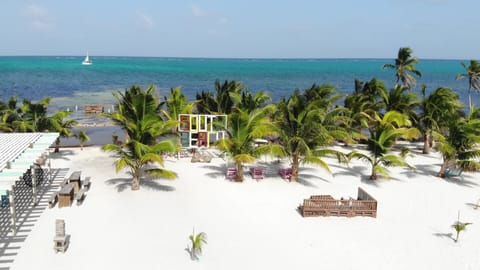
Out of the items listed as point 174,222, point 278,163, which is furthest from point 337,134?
point 174,222

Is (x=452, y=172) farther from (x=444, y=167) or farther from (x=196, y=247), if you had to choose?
(x=196, y=247)

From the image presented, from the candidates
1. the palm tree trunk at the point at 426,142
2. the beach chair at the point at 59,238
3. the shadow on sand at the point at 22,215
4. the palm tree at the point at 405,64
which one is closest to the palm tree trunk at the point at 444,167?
the palm tree trunk at the point at 426,142

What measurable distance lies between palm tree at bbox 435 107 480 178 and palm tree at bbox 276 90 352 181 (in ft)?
16.2

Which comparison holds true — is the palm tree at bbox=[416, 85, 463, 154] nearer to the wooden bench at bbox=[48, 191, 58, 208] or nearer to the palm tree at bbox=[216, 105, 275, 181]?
the palm tree at bbox=[216, 105, 275, 181]

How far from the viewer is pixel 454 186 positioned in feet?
58.4

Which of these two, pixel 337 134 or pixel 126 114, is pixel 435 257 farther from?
pixel 126 114

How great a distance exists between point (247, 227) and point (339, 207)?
335cm

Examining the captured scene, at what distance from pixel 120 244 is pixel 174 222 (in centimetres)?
207

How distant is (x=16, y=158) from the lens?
40.4ft

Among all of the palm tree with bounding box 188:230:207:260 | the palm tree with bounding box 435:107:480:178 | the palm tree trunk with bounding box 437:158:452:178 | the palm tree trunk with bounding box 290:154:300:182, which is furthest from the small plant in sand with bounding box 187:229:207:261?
the palm tree trunk with bounding box 437:158:452:178

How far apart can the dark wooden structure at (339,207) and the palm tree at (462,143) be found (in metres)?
6.47

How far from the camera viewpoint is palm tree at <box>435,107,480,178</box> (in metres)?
17.6

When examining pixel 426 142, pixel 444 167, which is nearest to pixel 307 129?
pixel 444 167

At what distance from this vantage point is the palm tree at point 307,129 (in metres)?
16.3
